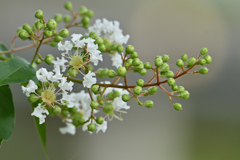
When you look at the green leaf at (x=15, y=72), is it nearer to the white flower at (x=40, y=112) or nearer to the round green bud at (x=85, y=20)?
the white flower at (x=40, y=112)

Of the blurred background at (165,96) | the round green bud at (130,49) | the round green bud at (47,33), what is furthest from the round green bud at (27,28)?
the blurred background at (165,96)

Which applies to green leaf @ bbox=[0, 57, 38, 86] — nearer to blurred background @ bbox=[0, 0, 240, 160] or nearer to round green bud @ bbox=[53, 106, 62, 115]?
round green bud @ bbox=[53, 106, 62, 115]

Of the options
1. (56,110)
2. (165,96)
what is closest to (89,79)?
(56,110)

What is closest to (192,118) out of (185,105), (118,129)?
(185,105)

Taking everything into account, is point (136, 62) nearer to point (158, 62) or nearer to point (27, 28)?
point (158, 62)

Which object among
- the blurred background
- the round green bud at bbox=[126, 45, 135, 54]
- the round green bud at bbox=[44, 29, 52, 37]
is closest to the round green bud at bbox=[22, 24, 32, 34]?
the round green bud at bbox=[44, 29, 52, 37]

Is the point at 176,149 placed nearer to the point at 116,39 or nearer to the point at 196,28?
the point at 196,28
